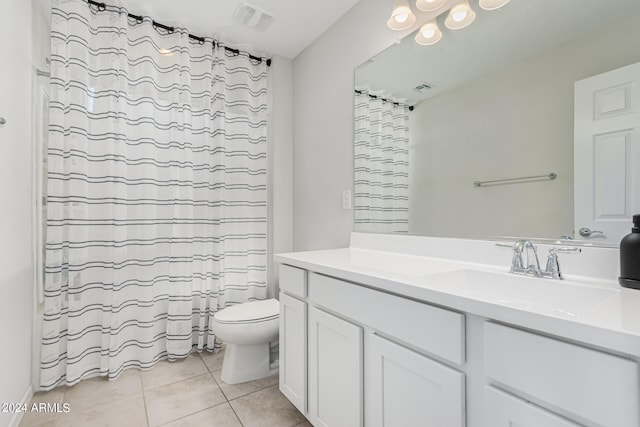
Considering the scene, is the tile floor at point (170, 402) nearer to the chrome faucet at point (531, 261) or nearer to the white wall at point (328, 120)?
the white wall at point (328, 120)

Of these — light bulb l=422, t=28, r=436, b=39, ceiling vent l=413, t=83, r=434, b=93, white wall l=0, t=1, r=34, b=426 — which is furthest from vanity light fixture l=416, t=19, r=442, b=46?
white wall l=0, t=1, r=34, b=426

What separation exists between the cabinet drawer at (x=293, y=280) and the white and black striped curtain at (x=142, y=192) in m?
0.93

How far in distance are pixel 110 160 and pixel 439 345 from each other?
2.12 meters

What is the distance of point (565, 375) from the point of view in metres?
0.60

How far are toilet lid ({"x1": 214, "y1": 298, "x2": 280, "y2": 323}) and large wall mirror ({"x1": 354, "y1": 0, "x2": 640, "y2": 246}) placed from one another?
2.80ft

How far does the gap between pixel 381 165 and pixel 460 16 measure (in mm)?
790

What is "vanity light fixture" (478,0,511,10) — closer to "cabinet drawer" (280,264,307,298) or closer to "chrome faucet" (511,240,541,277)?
"chrome faucet" (511,240,541,277)

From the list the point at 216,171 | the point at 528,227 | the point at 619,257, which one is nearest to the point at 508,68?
the point at 528,227

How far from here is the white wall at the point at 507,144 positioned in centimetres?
105

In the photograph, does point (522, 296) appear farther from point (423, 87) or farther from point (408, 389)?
point (423, 87)

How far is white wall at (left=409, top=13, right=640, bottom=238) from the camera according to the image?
1.05 metres

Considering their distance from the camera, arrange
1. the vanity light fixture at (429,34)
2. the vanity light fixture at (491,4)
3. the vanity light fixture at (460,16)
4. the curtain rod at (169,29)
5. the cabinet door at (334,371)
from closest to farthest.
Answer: the cabinet door at (334,371) → the vanity light fixture at (491,4) → the vanity light fixture at (460,16) → the vanity light fixture at (429,34) → the curtain rod at (169,29)

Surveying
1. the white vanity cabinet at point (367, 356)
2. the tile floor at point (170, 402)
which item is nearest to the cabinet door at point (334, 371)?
the white vanity cabinet at point (367, 356)

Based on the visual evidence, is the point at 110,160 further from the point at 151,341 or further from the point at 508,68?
the point at 508,68
